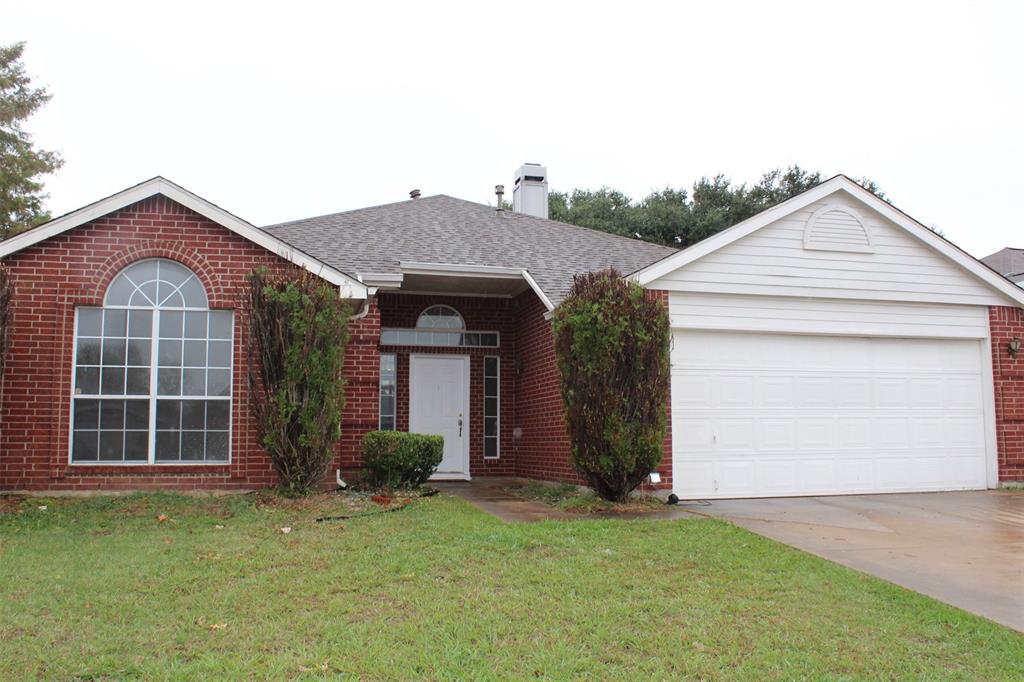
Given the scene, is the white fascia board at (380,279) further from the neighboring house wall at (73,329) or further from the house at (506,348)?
the neighboring house wall at (73,329)

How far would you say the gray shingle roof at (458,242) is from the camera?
43.5 ft

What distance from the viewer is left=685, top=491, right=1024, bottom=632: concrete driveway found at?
628cm

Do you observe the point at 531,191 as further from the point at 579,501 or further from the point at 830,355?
the point at 579,501

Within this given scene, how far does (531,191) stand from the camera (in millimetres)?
19797

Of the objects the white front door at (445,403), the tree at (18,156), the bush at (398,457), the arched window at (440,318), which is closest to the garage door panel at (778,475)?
the bush at (398,457)

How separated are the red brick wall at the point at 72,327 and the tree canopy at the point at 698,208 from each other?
24600mm

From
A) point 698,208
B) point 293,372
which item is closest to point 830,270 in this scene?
point 293,372

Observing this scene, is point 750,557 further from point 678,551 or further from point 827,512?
point 827,512

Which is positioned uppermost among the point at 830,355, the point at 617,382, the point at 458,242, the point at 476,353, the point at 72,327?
the point at 458,242

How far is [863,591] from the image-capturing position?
604cm

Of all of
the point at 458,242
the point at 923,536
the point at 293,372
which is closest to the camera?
the point at 923,536

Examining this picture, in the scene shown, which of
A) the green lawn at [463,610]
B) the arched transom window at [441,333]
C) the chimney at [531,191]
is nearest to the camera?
the green lawn at [463,610]

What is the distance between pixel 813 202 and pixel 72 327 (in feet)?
32.9

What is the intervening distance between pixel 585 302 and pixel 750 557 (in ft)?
12.8
